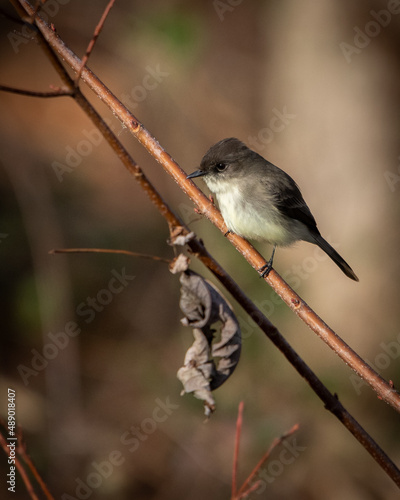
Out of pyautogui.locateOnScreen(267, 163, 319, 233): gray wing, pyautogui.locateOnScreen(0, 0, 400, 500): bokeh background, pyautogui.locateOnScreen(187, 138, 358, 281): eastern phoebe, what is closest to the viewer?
pyautogui.locateOnScreen(187, 138, 358, 281): eastern phoebe

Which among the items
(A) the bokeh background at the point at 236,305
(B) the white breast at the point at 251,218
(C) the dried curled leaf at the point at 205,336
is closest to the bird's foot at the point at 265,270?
(C) the dried curled leaf at the point at 205,336

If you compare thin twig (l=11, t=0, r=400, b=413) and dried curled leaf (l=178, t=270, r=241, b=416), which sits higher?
thin twig (l=11, t=0, r=400, b=413)

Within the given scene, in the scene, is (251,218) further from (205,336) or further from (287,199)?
(205,336)

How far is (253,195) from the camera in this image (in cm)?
394

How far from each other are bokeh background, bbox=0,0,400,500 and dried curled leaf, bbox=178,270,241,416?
3791 millimetres

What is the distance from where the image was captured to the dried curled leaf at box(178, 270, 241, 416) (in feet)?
6.68

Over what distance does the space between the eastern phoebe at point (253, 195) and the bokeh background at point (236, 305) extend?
191 cm

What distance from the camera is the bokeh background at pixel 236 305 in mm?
5754

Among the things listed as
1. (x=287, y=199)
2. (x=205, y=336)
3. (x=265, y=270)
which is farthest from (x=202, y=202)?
(x=287, y=199)

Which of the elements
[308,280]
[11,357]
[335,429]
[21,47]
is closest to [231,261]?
[308,280]

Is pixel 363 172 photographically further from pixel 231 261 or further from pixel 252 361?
pixel 252 361

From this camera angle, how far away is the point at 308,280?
22.1ft

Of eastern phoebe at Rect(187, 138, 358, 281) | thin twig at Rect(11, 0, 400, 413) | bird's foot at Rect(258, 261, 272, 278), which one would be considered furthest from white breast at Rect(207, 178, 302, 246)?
thin twig at Rect(11, 0, 400, 413)

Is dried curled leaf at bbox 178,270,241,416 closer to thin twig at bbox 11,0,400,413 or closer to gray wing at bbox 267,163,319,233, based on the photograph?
thin twig at bbox 11,0,400,413
